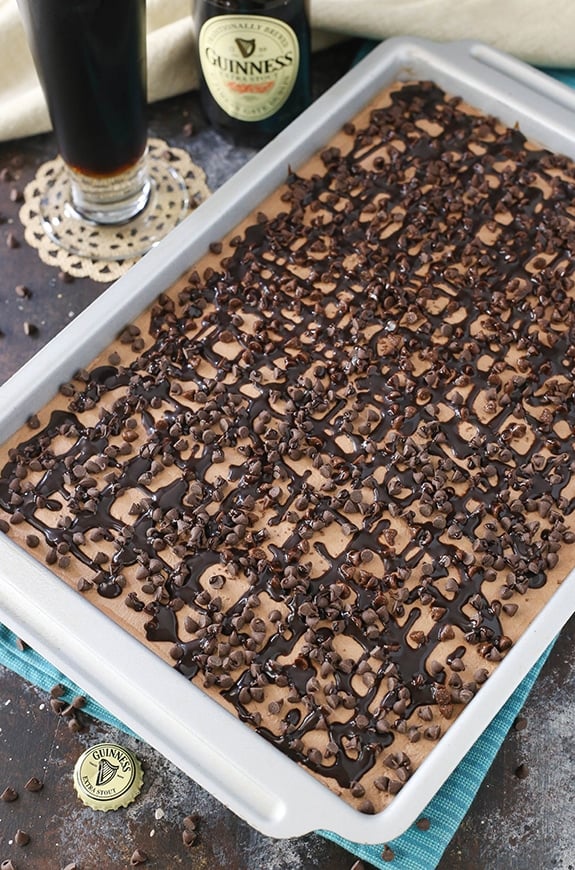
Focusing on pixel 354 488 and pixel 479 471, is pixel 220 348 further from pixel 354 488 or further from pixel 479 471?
pixel 479 471

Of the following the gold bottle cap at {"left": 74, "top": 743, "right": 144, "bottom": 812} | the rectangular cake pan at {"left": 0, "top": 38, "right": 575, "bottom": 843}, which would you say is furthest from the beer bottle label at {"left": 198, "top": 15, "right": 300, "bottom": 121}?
the gold bottle cap at {"left": 74, "top": 743, "right": 144, "bottom": 812}

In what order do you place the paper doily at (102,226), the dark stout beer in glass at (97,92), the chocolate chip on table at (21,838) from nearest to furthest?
the chocolate chip on table at (21,838) → the dark stout beer in glass at (97,92) → the paper doily at (102,226)

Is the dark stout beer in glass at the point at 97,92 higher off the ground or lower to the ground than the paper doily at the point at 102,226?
higher

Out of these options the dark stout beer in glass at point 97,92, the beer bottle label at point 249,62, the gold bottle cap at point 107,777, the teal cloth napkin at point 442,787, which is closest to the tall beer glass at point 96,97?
the dark stout beer in glass at point 97,92

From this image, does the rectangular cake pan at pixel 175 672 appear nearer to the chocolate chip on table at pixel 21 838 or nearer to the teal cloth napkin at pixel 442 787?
the teal cloth napkin at pixel 442 787

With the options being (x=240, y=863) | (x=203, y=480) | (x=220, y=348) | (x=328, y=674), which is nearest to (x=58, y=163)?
(x=220, y=348)

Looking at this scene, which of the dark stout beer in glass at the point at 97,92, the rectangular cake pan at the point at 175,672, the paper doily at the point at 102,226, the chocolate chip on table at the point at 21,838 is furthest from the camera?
the paper doily at the point at 102,226

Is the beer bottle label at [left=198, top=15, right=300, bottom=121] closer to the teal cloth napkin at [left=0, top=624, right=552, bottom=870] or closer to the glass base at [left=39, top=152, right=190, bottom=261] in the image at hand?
the glass base at [left=39, top=152, right=190, bottom=261]
